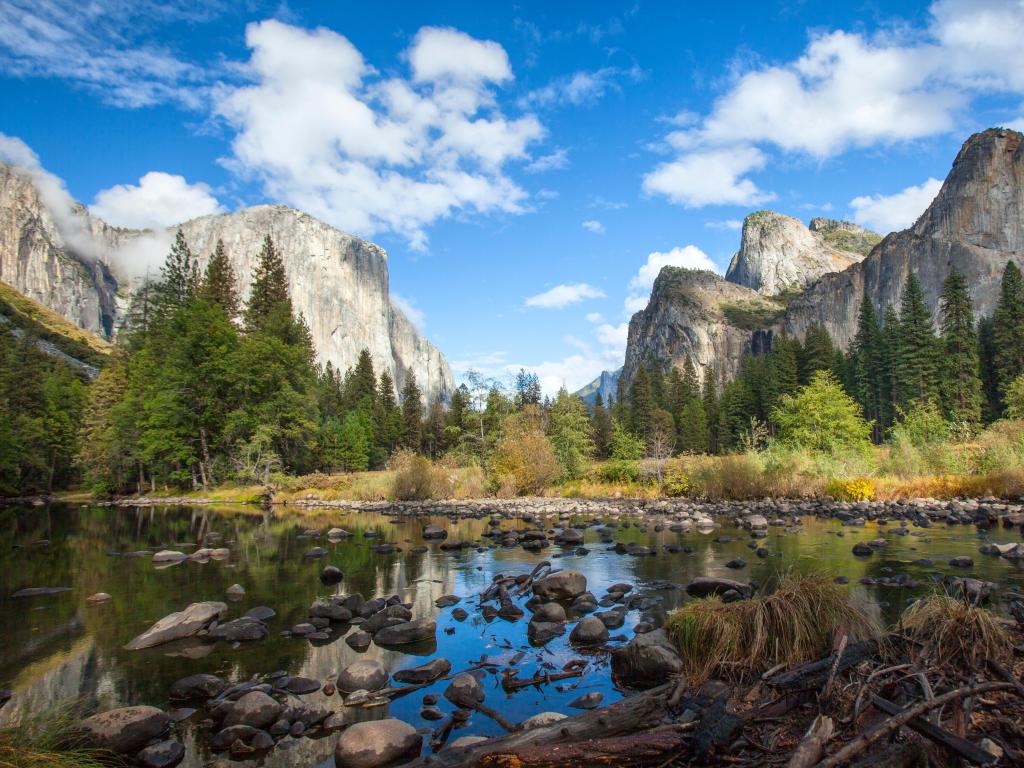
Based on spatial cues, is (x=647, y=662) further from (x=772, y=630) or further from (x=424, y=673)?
(x=424, y=673)

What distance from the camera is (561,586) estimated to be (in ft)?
40.2

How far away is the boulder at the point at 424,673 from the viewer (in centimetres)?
807

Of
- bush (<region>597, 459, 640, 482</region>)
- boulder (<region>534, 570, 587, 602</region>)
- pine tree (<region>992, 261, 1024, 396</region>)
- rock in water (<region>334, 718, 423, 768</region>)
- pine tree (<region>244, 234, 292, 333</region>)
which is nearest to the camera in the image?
rock in water (<region>334, 718, 423, 768</region>)

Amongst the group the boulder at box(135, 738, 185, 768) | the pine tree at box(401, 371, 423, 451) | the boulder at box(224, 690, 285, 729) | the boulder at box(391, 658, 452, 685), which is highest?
the pine tree at box(401, 371, 423, 451)

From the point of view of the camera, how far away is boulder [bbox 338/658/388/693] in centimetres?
777

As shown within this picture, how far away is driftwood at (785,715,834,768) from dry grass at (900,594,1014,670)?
5.01 ft

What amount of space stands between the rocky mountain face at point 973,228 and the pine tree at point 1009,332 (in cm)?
5305

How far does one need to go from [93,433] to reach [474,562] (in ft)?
157

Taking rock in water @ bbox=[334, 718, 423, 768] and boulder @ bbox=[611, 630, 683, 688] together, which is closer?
rock in water @ bbox=[334, 718, 423, 768]

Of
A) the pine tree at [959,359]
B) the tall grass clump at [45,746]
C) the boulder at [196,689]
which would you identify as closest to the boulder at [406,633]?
the boulder at [196,689]

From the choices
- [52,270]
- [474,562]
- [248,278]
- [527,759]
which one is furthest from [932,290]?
[52,270]

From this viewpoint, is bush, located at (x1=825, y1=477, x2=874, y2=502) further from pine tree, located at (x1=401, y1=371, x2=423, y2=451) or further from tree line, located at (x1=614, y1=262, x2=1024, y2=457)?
pine tree, located at (x1=401, y1=371, x2=423, y2=451)

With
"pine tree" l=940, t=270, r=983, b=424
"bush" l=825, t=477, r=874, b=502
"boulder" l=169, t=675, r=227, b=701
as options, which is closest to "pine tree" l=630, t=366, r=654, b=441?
"pine tree" l=940, t=270, r=983, b=424

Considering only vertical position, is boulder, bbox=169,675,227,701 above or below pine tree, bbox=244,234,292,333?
below
